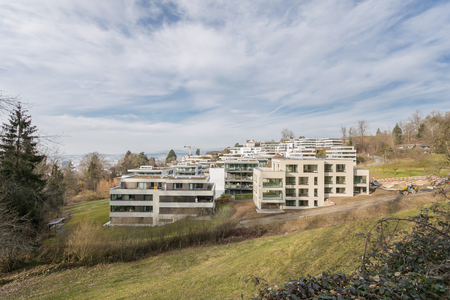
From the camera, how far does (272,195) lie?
33188 millimetres

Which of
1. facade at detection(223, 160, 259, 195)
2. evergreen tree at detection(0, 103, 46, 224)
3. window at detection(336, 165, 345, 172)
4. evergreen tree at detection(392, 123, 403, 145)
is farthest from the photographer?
evergreen tree at detection(392, 123, 403, 145)

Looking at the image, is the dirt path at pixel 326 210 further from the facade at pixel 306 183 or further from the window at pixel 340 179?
the window at pixel 340 179

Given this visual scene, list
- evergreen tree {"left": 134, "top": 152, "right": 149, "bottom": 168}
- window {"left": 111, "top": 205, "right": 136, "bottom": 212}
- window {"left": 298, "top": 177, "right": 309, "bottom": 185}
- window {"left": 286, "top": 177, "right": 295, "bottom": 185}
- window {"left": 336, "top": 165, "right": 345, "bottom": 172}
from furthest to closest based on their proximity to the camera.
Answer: evergreen tree {"left": 134, "top": 152, "right": 149, "bottom": 168} < window {"left": 336, "top": 165, "right": 345, "bottom": 172} < window {"left": 286, "top": 177, "right": 295, "bottom": 185} < window {"left": 298, "top": 177, "right": 309, "bottom": 185} < window {"left": 111, "top": 205, "right": 136, "bottom": 212}

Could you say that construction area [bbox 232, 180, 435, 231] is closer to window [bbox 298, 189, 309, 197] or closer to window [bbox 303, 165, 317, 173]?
window [bbox 298, 189, 309, 197]

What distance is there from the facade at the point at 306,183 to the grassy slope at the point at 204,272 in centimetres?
1352

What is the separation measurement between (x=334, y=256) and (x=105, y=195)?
63.4 meters

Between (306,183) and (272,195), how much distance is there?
6141 millimetres

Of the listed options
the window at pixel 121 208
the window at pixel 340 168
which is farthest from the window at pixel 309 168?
the window at pixel 121 208

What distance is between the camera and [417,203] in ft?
85.0

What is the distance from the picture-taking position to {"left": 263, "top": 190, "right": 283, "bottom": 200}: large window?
3266 centimetres

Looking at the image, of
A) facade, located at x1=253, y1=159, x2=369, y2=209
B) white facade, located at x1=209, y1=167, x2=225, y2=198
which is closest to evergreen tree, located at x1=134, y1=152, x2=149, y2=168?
white facade, located at x1=209, y1=167, x2=225, y2=198

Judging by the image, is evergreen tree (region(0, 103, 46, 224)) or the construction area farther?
the construction area

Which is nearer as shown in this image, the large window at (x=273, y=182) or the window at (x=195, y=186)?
the window at (x=195, y=186)

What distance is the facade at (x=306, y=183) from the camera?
32.7m
